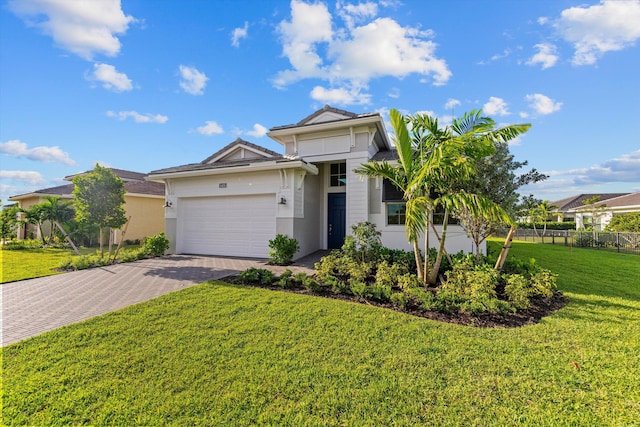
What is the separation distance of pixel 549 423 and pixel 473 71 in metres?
10.5

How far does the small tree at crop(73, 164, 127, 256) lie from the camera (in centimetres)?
991

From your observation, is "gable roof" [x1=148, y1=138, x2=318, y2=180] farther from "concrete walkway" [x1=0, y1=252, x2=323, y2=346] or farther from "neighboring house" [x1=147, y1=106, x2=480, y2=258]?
"concrete walkway" [x1=0, y1=252, x2=323, y2=346]

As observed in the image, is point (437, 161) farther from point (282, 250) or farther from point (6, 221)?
point (6, 221)

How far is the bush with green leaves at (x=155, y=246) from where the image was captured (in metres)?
11.5

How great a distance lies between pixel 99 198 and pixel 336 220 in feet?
32.1

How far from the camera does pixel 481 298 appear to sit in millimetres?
5383

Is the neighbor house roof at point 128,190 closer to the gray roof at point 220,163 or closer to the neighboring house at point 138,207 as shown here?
the neighboring house at point 138,207

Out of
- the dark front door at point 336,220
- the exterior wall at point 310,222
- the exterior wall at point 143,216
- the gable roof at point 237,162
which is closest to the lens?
the gable roof at point 237,162

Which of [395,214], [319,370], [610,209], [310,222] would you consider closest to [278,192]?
[310,222]

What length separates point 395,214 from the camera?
36.7ft

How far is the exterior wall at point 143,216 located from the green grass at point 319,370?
14760mm

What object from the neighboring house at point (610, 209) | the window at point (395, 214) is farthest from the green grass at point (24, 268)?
the neighboring house at point (610, 209)

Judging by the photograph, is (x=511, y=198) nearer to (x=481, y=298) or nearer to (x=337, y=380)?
(x=481, y=298)

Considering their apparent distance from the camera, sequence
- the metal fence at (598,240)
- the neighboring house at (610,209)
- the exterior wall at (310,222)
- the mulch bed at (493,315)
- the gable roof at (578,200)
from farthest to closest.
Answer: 1. the gable roof at (578,200)
2. the neighboring house at (610,209)
3. the metal fence at (598,240)
4. the exterior wall at (310,222)
5. the mulch bed at (493,315)
